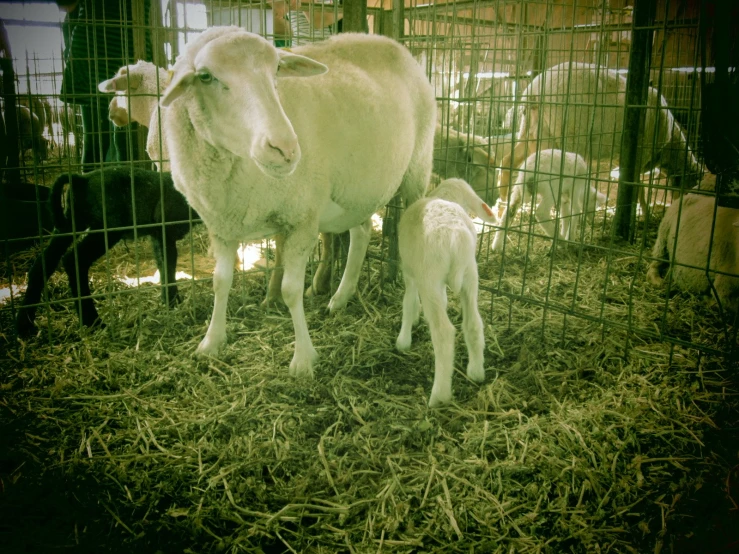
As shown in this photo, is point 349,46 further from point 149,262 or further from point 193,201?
point 149,262

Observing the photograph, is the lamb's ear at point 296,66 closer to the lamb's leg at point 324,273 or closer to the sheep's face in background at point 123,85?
the lamb's leg at point 324,273

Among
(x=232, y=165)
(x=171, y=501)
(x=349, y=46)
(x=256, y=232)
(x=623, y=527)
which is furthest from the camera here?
(x=349, y=46)

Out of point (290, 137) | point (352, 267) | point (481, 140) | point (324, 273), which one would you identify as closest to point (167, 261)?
point (324, 273)

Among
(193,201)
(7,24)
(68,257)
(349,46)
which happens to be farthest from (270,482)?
(7,24)

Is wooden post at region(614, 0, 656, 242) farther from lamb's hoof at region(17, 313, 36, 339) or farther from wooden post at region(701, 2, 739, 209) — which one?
lamb's hoof at region(17, 313, 36, 339)

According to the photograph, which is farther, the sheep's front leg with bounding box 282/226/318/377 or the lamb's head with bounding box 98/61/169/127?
the lamb's head with bounding box 98/61/169/127

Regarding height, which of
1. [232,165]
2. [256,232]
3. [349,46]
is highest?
[349,46]

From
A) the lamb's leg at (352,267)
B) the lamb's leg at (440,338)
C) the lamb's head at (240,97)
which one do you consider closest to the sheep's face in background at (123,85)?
the lamb's leg at (352,267)

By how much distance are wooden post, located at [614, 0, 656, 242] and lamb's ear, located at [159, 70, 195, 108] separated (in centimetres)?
432

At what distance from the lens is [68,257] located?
13.3ft

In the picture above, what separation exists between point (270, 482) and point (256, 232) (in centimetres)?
154

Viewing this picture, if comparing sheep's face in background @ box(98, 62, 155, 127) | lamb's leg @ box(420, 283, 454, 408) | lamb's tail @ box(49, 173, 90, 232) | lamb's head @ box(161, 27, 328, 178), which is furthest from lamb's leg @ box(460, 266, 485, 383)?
sheep's face in background @ box(98, 62, 155, 127)

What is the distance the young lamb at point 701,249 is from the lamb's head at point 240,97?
8.91 ft

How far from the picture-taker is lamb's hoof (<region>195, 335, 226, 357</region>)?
12.4 feet
